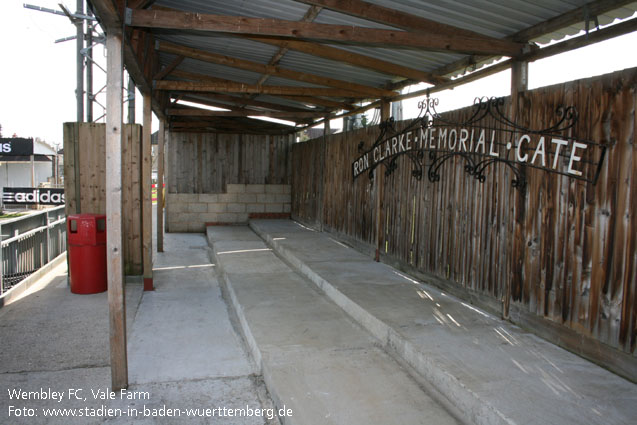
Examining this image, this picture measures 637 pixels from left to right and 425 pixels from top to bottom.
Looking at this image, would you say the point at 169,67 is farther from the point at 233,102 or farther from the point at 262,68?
the point at 233,102

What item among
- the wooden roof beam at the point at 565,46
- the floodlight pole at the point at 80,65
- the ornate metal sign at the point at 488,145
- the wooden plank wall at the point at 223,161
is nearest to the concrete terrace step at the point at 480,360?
the ornate metal sign at the point at 488,145

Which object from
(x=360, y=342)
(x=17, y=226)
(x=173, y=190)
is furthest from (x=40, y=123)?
(x=360, y=342)

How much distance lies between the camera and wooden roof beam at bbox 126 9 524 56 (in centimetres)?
413

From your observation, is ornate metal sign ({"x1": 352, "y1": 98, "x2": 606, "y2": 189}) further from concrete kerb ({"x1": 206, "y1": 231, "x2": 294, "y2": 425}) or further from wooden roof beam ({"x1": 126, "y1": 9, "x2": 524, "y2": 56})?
concrete kerb ({"x1": 206, "y1": 231, "x2": 294, "y2": 425})

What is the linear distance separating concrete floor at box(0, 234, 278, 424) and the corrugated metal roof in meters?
3.01

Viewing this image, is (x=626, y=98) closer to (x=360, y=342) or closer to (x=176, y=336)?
(x=360, y=342)

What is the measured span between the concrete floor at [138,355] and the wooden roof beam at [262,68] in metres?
3.37

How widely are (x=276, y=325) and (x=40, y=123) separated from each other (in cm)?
7766

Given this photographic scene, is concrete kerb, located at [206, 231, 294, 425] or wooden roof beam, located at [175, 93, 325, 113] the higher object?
wooden roof beam, located at [175, 93, 325, 113]

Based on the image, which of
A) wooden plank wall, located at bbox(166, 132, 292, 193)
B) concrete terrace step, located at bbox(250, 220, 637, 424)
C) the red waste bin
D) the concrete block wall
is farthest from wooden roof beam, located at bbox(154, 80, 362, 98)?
wooden plank wall, located at bbox(166, 132, 292, 193)

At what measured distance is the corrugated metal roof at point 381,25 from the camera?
13.5 feet

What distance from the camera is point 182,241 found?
11.2 meters

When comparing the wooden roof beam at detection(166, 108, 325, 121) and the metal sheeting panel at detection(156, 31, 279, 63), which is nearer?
the metal sheeting panel at detection(156, 31, 279, 63)

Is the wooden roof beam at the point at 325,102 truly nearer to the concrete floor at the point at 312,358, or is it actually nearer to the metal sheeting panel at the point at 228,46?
the metal sheeting panel at the point at 228,46
